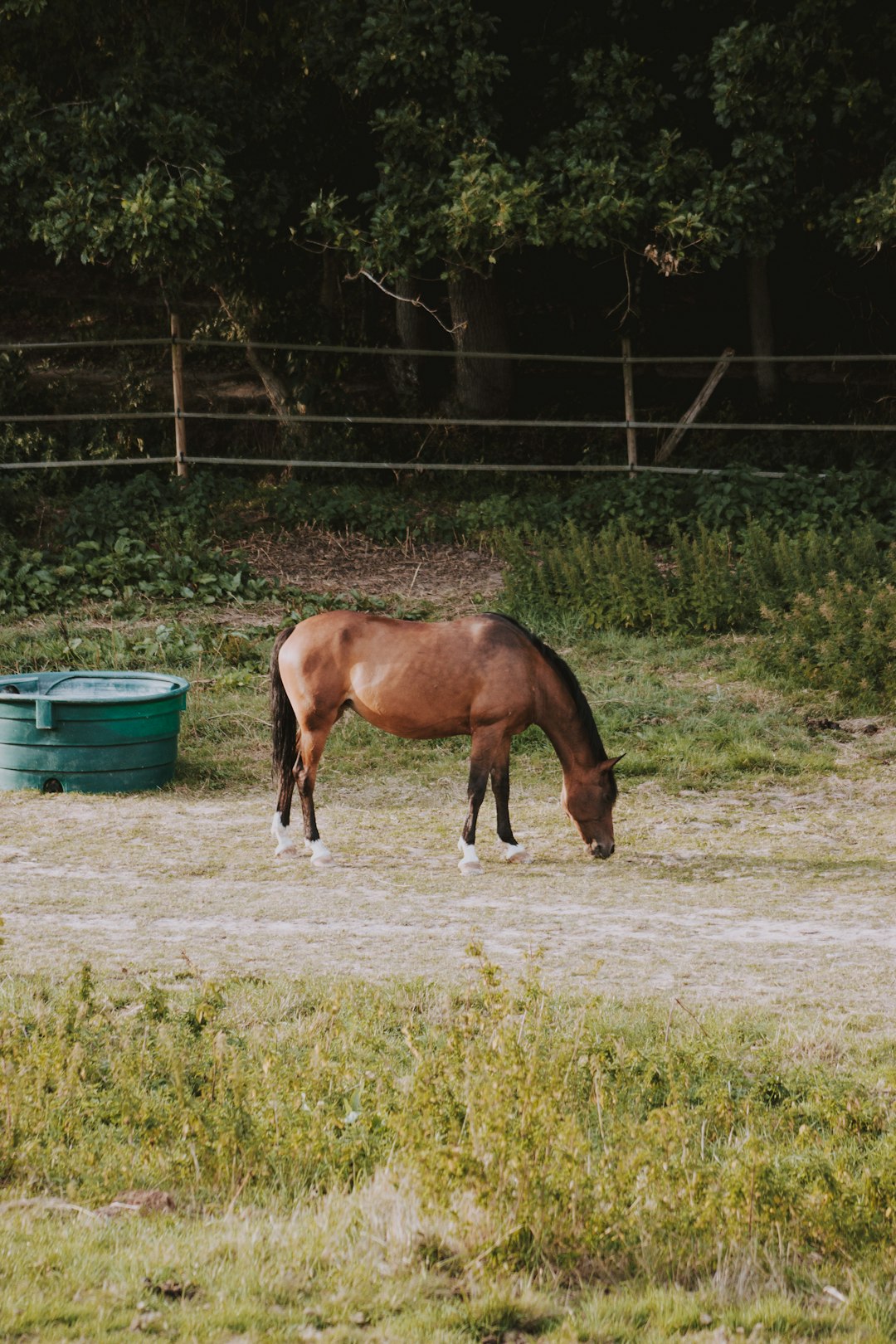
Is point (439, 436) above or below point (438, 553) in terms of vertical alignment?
above

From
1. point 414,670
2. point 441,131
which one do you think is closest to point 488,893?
point 414,670

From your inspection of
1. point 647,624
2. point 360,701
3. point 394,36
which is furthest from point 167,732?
point 394,36

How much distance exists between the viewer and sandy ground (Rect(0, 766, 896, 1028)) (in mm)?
5426

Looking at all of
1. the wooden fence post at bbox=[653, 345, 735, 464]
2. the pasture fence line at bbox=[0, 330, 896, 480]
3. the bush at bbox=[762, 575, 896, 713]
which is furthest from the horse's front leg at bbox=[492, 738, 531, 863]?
the wooden fence post at bbox=[653, 345, 735, 464]

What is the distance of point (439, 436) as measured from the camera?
16875 mm

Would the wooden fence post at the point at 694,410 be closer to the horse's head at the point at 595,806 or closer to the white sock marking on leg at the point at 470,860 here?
the horse's head at the point at 595,806

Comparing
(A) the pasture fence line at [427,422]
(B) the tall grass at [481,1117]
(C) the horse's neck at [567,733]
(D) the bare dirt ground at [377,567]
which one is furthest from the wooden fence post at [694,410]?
(B) the tall grass at [481,1117]

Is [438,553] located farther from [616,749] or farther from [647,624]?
[616,749]

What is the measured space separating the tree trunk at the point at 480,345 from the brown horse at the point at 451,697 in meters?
9.50

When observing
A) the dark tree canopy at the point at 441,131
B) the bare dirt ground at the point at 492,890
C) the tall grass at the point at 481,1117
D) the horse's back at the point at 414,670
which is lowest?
the bare dirt ground at the point at 492,890

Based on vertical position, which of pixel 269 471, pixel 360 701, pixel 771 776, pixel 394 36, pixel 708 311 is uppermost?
pixel 394 36

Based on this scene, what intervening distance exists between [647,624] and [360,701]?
17.0 ft

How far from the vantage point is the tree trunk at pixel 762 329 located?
16.9 m

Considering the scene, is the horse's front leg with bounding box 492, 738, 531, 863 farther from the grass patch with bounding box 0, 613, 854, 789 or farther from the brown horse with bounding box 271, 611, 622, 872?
the grass patch with bounding box 0, 613, 854, 789
